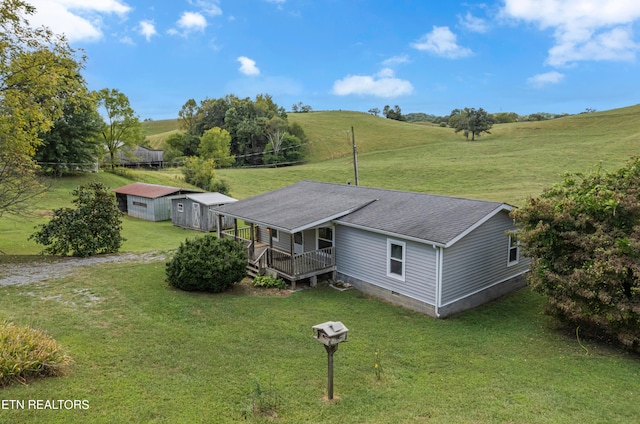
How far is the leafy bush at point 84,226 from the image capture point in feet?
57.7

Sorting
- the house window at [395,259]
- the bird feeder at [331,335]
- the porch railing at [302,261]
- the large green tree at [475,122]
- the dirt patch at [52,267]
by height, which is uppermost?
the large green tree at [475,122]

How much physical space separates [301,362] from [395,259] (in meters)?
5.71

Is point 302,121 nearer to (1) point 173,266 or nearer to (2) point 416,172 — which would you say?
(2) point 416,172

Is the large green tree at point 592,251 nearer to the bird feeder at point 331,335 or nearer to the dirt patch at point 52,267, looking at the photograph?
the bird feeder at point 331,335

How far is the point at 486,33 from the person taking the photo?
30.2m

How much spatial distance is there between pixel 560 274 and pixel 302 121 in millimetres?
87337

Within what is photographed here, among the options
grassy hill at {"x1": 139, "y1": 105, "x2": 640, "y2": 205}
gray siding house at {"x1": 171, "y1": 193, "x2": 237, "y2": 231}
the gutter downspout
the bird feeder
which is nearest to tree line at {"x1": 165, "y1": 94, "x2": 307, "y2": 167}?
grassy hill at {"x1": 139, "y1": 105, "x2": 640, "y2": 205}

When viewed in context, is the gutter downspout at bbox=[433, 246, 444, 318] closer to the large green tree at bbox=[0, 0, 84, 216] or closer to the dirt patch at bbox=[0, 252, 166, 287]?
the dirt patch at bbox=[0, 252, 166, 287]

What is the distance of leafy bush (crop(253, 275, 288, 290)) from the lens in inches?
563

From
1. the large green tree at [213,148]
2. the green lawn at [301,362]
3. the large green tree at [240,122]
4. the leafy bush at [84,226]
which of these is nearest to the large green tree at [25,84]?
the leafy bush at [84,226]

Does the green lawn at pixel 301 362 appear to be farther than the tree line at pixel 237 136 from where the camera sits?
No

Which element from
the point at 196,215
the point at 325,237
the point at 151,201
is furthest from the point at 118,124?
the point at 325,237

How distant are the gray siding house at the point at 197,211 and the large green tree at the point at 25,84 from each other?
11544mm

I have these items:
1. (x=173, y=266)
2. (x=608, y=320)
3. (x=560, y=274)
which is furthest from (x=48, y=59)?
(x=608, y=320)
